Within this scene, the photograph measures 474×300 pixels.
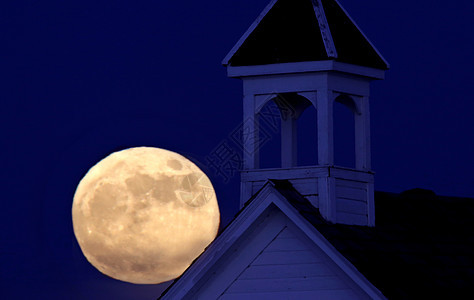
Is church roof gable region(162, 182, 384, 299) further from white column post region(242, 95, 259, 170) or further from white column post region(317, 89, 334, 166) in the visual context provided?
white column post region(242, 95, 259, 170)

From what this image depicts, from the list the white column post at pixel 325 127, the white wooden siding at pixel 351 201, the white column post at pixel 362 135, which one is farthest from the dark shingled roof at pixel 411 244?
the white column post at pixel 362 135

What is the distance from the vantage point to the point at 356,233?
910 inches

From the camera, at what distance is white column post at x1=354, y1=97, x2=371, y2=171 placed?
24625 millimetres

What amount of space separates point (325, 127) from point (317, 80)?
0.93 m

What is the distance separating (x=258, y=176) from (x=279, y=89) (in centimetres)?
175

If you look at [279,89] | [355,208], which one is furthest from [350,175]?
[279,89]

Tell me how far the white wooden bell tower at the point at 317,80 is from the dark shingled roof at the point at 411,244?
44 cm

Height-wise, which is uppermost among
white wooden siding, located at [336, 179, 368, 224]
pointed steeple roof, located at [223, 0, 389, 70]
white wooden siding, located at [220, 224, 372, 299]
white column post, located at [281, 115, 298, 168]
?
pointed steeple roof, located at [223, 0, 389, 70]

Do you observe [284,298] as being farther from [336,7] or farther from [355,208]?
[336,7]

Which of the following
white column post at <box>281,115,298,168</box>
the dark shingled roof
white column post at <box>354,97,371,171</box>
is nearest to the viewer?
the dark shingled roof

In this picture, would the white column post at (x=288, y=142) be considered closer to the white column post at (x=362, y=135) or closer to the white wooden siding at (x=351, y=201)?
the white column post at (x=362, y=135)

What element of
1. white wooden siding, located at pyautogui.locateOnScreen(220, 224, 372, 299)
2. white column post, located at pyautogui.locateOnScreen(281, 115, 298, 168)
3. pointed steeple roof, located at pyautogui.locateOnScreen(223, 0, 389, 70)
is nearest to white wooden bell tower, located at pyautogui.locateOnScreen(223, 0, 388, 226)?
pointed steeple roof, located at pyautogui.locateOnScreen(223, 0, 389, 70)

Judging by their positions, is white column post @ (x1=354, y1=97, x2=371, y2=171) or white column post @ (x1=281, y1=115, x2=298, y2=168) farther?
white column post @ (x1=281, y1=115, x2=298, y2=168)

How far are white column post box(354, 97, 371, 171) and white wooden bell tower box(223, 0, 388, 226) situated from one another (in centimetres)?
2
